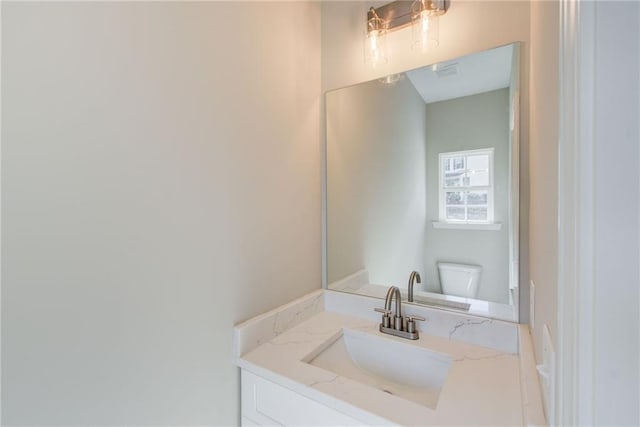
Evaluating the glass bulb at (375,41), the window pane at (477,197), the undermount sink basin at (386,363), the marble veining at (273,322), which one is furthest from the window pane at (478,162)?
the marble veining at (273,322)

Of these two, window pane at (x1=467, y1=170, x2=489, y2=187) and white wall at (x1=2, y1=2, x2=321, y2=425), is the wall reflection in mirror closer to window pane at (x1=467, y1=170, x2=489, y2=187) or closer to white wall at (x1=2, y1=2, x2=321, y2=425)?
window pane at (x1=467, y1=170, x2=489, y2=187)

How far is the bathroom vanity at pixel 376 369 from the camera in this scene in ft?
2.52

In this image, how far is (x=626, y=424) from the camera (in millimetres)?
345

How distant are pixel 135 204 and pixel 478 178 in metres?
1.24

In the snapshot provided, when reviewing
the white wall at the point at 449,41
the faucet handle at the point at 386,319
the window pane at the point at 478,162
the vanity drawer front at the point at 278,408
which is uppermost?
the white wall at the point at 449,41

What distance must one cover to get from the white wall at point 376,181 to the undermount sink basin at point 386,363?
0.30 metres

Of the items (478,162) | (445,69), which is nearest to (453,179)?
(478,162)

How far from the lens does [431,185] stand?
1.26 metres

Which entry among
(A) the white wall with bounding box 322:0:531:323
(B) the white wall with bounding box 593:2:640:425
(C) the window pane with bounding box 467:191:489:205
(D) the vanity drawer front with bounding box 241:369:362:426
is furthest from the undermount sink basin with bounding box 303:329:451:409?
(B) the white wall with bounding box 593:2:640:425

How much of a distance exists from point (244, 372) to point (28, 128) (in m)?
0.94

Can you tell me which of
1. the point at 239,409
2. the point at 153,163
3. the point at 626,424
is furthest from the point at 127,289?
the point at 626,424

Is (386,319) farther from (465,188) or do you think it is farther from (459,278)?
(465,188)

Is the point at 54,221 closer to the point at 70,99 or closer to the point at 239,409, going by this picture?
the point at 70,99

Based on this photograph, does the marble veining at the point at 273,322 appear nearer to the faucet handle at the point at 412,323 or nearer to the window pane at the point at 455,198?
the faucet handle at the point at 412,323
